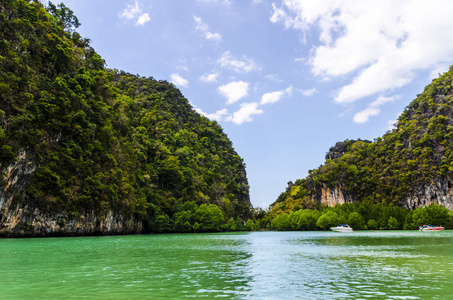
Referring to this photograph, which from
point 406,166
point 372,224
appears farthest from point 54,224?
point 406,166

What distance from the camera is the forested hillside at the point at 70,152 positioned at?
4169 cm

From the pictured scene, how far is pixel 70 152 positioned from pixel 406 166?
11067 cm

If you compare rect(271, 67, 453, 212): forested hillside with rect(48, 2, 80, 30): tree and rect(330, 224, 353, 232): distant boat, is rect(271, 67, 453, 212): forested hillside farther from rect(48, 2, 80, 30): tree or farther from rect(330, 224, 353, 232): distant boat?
rect(48, 2, 80, 30): tree

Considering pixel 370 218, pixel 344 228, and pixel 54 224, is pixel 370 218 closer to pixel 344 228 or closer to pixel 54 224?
pixel 344 228

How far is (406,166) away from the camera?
113562mm

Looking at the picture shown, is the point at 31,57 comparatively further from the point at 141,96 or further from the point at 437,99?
the point at 437,99

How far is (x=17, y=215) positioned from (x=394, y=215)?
9477 centimetres

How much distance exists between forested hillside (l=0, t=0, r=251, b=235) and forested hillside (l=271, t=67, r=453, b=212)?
6794 centimetres

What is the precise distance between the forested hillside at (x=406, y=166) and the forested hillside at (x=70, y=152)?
6794 cm

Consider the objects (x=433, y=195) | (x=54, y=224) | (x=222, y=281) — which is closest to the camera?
(x=222, y=281)

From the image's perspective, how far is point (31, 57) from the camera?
49.8 metres

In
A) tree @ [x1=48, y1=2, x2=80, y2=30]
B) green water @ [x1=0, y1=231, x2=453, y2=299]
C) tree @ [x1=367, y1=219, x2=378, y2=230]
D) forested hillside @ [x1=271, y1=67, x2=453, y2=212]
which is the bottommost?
green water @ [x1=0, y1=231, x2=453, y2=299]

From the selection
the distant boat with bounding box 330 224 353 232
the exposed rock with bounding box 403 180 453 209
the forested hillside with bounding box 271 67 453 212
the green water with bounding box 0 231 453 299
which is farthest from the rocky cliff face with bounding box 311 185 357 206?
the green water with bounding box 0 231 453 299

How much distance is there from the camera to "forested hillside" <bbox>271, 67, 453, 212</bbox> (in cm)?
10175
